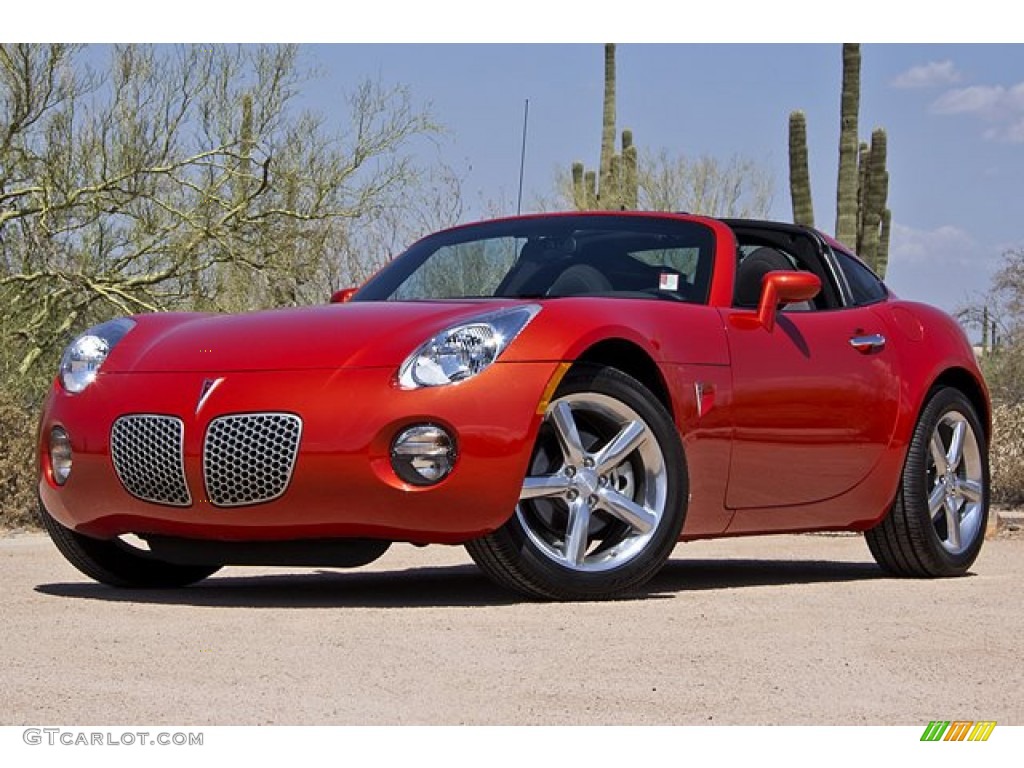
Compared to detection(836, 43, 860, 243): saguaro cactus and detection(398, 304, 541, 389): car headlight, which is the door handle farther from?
detection(836, 43, 860, 243): saguaro cactus

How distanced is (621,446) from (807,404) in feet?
4.06

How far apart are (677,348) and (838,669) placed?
1999 mm

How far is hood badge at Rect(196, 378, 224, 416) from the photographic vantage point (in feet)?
20.8

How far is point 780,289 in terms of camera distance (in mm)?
7367

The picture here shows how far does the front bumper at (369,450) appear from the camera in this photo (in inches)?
241

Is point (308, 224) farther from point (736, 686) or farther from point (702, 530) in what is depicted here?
point (736, 686)

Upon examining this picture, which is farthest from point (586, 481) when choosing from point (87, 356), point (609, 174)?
point (609, 174)

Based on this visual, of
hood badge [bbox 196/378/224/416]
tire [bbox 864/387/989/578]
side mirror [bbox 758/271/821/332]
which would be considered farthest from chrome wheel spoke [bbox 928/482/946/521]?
hood badge [bbox 196/378/224/416]

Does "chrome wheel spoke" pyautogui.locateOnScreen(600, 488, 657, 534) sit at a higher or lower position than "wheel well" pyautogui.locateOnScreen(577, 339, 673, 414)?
lower


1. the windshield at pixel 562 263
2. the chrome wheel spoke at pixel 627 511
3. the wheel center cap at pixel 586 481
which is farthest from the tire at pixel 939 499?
the wheel center cap at pixel 586 481

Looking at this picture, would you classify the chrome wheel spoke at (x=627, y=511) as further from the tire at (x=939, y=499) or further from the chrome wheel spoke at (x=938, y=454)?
the chrome wheel spoke at (x=938, y=454)

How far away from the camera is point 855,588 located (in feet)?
24.4

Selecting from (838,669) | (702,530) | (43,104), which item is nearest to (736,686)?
(838,669)

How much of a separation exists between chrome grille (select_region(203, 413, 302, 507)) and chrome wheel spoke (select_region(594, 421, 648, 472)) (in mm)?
1067
